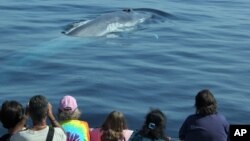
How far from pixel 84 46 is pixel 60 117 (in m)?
12.2

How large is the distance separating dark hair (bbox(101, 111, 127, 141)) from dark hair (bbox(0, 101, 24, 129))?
1.33 metres

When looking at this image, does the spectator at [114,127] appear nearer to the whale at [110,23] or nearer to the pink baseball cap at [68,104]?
the pink baseball cap at [68,104]

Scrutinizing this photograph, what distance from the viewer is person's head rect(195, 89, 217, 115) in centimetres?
988

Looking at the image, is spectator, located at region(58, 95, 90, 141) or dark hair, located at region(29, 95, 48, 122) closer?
dark hair, located at region(29, 95, 48, 122)

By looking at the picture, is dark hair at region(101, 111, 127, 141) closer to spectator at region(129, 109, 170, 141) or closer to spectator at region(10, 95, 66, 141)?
spectator at region(129, 109, 170, 141)

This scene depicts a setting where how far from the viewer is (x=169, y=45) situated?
22.8 meters

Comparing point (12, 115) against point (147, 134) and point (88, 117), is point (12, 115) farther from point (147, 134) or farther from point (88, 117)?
point (88, 117)

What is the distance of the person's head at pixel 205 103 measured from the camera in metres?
9.88

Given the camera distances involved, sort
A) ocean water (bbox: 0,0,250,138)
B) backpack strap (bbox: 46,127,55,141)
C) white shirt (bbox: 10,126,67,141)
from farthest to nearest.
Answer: ocean water (bbox: 0,0,250,138) → backpack strap (bbox: 46,127,55,141) → white shirt (bbox: 10,126,67,141)

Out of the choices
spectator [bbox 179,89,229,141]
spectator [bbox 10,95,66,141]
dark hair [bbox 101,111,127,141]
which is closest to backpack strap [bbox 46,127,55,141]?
spectator [bbox 10,95,66,141]

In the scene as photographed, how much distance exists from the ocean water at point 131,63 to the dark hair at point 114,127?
14.6ft

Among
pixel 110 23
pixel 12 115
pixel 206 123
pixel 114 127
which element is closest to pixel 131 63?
pixel 110 23

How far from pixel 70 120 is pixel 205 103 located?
221cm

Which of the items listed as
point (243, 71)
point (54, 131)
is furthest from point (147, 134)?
point (243, 71)
